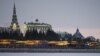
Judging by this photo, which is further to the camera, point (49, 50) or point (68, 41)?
point (68, 41)

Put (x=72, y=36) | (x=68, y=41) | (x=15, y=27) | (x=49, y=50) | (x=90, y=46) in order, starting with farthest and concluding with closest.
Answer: (x=15, y=27), (x=72, y=36), (x=68, y=41), (x=90, y=46), (x=49, y=50)

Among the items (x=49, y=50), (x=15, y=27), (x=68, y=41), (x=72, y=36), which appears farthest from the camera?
(x=15, y=27)

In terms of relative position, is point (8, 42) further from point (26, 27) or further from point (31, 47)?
point (26, 27)

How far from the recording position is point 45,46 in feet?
373

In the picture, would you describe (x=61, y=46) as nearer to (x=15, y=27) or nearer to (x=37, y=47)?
(x=37, y=47)

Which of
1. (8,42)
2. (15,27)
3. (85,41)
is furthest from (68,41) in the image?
(15,27)

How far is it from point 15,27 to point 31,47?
27.9 m

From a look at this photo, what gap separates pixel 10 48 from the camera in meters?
108

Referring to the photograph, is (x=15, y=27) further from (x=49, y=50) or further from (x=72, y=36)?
(x=49, y=50)

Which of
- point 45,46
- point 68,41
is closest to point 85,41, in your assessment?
point 68,41

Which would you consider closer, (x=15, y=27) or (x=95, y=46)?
(x=95, y=46)

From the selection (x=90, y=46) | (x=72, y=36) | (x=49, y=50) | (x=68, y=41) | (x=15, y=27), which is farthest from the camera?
(x=15, y=27)

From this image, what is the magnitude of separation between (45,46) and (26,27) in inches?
1159

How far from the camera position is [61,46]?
115000 mm
